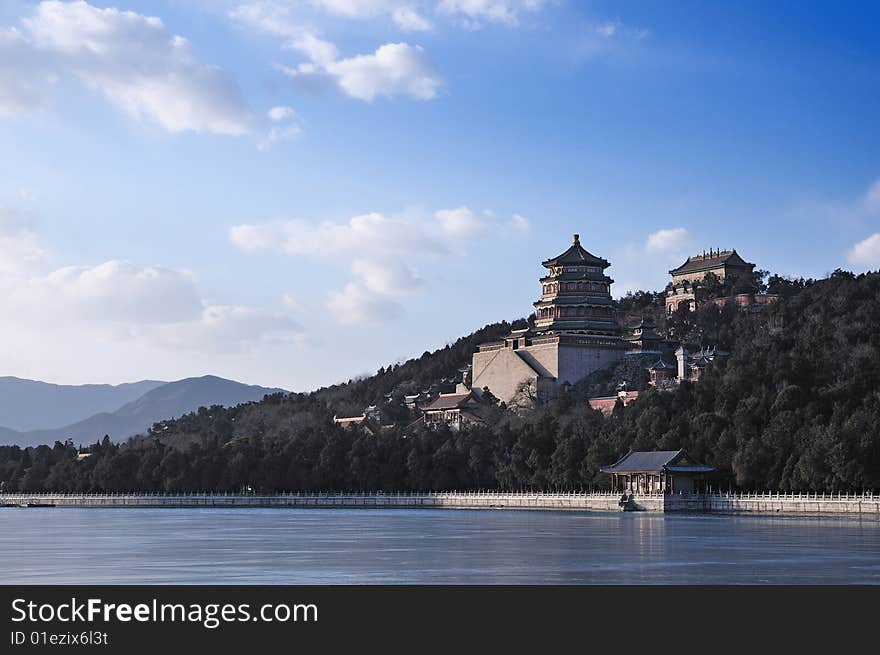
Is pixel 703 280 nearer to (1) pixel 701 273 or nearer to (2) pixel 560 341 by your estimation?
(1) pixel 701 273

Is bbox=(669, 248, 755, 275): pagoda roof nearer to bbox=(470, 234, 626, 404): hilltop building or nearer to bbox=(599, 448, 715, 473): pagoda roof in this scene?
bbox=(470, 234, 626, 404): hilltop building

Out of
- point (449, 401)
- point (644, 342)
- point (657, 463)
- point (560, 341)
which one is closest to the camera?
point (657, 463)

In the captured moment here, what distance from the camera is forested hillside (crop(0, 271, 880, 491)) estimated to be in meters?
75.9

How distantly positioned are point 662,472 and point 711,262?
7866 centimetres

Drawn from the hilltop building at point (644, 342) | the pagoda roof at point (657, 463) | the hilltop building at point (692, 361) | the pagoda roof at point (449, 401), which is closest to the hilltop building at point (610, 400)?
the hilltop building at point (692, 361)

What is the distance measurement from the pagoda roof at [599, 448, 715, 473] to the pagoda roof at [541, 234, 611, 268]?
49671 mm

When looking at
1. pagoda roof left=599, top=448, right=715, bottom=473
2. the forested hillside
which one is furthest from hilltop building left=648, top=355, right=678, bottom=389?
pagoda roof left=599, top=448, right=715, bottom=473

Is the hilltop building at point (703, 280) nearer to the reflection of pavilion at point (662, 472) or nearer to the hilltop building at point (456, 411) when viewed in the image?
the hilltop building at point (456, 411)

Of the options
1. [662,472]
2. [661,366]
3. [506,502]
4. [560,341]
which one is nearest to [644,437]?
[662,472]

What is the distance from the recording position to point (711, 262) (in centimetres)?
15538

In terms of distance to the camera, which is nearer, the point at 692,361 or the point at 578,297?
the point at 692,361
